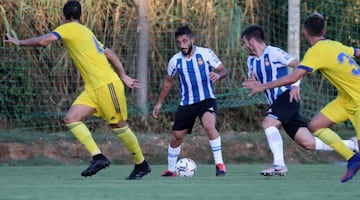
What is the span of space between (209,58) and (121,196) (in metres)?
4.72

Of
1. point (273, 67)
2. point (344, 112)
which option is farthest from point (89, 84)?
point (344, 112)

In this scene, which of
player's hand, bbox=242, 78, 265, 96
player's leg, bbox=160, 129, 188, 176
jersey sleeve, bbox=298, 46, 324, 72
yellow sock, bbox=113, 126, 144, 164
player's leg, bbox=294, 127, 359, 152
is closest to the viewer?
player's hand, bbox=242, 78, 265, 96

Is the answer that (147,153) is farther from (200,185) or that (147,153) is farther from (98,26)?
(200,185)

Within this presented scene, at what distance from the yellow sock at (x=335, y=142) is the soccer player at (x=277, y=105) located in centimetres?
81

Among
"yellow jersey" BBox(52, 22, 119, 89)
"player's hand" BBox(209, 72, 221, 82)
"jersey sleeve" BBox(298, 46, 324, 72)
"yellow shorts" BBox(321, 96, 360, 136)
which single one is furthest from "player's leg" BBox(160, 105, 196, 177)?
"jersey sleeve" BBox(298, 46, 324, 72)

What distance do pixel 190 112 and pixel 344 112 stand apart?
2.48 m

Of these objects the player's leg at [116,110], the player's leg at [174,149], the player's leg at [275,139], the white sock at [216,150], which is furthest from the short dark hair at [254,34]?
the player's leg at [116,110]

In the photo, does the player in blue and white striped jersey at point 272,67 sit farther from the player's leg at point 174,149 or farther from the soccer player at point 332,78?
the player's leg at point 174,149

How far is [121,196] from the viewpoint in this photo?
25.0 ft

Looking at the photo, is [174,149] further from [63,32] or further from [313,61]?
[313,61]

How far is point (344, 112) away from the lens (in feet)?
33.1

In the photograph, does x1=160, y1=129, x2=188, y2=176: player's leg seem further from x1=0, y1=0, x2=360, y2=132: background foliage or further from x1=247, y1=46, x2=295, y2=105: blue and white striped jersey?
x1=0, y1=0, x2=360, y2=132: background foliage

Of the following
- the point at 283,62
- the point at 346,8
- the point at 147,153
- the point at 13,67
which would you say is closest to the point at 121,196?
the point at 283,62

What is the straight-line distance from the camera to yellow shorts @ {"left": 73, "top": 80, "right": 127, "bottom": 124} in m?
10.4
